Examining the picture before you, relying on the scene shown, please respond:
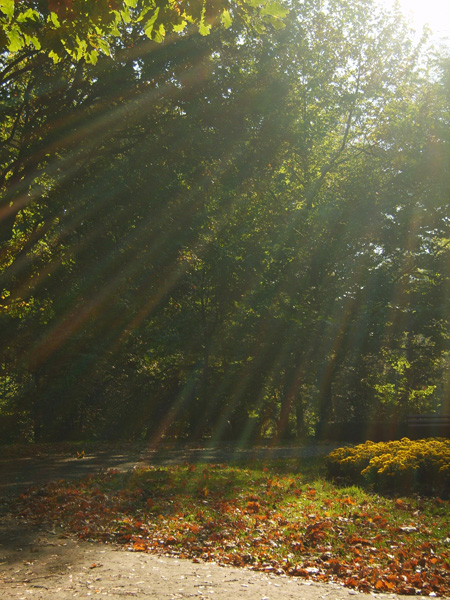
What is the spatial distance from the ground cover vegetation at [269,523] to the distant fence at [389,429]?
6873 mm

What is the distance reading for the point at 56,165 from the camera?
45.1 ft

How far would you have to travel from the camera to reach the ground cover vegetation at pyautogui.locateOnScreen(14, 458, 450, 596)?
5.61 metres

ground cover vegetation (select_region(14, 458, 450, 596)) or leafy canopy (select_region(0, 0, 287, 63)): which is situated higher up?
leafy canopy (select_region(0, 0, 287, 63))

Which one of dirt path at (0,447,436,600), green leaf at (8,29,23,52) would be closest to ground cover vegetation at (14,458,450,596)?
dirt path at (0,447,436,600)

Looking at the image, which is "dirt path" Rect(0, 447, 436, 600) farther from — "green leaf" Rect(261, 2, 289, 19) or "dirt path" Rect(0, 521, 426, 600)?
"green leaf" Rect(261, 2, 289, 19)

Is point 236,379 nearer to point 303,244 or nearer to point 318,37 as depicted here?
point 303,244

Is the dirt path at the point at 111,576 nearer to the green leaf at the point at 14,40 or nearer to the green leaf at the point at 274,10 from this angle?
the green leaf at the point at 274,10

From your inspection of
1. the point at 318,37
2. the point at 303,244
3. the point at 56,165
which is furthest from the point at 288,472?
the point at 318,37

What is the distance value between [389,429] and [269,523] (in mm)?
11608

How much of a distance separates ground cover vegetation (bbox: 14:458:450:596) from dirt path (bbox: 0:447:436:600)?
300 mm

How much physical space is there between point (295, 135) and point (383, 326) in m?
9.04

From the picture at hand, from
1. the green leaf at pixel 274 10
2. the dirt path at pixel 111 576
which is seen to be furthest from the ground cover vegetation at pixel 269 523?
the green leaf at pixel 274 10

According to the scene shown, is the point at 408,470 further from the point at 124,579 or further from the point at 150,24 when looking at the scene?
the point at 150,24

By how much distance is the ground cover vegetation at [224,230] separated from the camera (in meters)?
13.9
